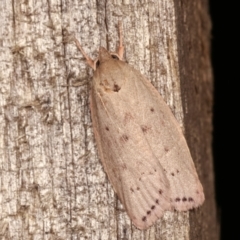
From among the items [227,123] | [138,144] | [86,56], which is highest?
[86,56]

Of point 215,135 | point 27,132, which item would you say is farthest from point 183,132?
point 215,135

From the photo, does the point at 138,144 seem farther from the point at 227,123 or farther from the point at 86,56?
the point at 227,123

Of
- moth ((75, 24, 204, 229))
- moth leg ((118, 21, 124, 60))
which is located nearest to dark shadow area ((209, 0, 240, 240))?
moth ((75, 24, 204, 229))

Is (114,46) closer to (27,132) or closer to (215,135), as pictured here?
(27,132)

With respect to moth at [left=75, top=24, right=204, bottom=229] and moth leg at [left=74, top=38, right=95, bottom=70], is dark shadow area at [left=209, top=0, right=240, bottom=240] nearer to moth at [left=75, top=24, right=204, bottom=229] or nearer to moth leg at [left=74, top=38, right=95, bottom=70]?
moth at [left=75, top=24, right=204, bottom=229]

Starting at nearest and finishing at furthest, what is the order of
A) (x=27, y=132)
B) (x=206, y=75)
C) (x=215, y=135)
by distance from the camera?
1. (x=27, y=132)
2. (x=206, y=75)
3. (x=215, y=135)

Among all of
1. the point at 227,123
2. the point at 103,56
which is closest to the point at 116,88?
the point at 103,56
